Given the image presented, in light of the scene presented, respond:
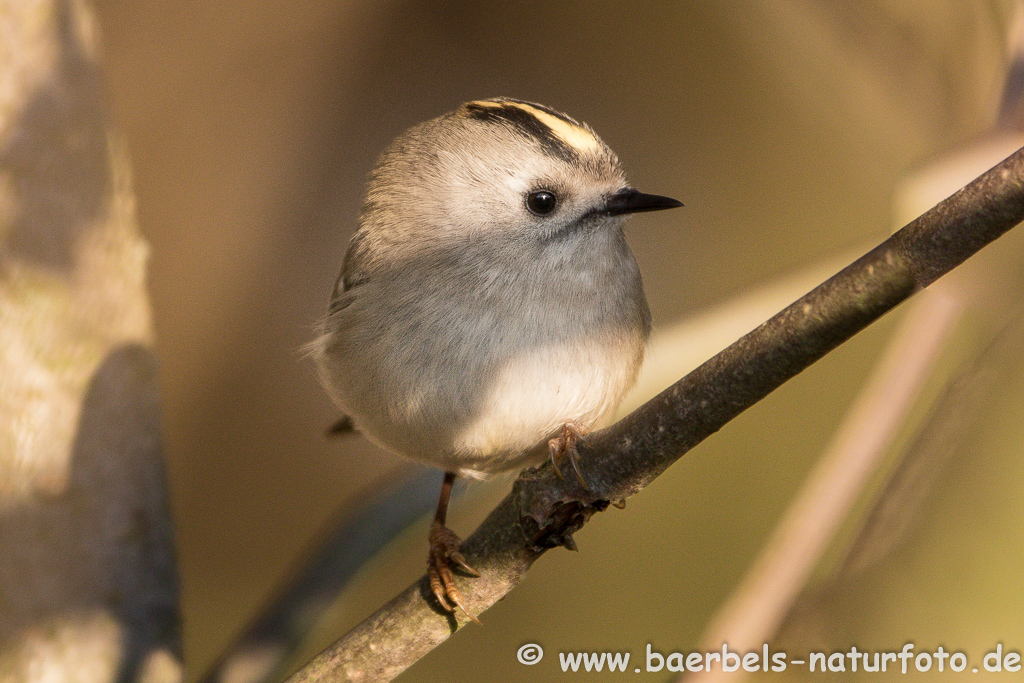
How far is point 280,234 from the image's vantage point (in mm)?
2318

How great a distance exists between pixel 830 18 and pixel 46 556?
1.30m

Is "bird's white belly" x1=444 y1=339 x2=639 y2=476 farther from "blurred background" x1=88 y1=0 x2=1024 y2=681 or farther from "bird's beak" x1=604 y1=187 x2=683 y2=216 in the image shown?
"blurred background" x1=88 y1=0 x2=1024 y2=681

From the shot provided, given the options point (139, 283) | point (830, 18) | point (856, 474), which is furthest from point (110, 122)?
point (856, 474)

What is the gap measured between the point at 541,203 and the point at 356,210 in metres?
Answer: 1.24

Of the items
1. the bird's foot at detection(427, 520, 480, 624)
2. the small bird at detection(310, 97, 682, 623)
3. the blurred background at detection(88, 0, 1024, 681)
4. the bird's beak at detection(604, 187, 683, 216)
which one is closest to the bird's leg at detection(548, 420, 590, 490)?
Answer: the small bird at detection(310, 97, 682, 623)

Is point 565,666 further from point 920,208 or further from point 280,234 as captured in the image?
point 280,234

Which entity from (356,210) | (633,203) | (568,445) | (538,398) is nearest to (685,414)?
(568,445)

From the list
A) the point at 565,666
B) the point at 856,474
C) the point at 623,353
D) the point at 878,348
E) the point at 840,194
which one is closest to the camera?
the point at 856,474

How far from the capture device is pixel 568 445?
35.0 inches

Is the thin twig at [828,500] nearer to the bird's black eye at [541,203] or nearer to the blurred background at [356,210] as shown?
the bird's black eye at [541,203]

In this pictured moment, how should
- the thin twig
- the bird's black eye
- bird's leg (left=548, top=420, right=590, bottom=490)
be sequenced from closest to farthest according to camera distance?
bird's leg (left=548, top=420, right=590, bottom=490)
the thin twig
the bird's black eye

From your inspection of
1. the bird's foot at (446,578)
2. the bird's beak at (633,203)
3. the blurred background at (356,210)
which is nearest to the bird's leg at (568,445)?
the bird's foot at (446,578)

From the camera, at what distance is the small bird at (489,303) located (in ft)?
3.27

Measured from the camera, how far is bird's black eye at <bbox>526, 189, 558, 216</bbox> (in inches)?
43.7
